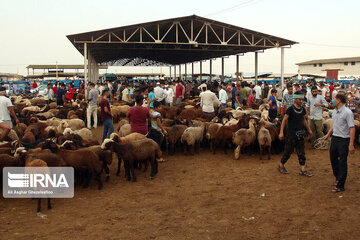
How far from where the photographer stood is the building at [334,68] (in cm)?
5484

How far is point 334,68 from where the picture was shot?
61.1m

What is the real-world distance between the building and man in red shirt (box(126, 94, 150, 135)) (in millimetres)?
51948

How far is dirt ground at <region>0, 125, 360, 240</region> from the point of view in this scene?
454 cm

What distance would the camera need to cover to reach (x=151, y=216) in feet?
16.9

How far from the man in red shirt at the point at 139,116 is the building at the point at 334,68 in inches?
2045

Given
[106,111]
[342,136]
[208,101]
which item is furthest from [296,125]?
[106,111]

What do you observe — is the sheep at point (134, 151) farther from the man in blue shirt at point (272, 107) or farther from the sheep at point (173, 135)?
the man in blue shirt at point (272, 107)

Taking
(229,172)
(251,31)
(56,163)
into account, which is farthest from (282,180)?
(251,31)

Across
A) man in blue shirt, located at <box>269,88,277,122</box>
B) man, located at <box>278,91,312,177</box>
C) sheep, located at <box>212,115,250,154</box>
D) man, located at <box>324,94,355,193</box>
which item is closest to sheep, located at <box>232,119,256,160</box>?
sheep, located at <box>212,115,250,154</box>

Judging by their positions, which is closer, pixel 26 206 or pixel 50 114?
pixel 26 206

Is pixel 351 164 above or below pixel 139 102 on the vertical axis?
below

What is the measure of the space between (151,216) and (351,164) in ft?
19.1

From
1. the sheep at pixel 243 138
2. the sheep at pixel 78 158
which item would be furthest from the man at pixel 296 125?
the sheep at pixel 78 158

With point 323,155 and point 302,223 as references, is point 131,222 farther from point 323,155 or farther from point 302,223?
point 323,155
